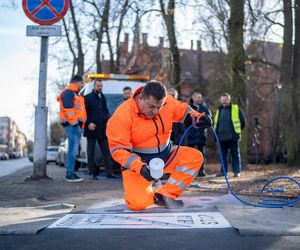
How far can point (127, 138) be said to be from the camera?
5223 mm

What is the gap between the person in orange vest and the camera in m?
8.98

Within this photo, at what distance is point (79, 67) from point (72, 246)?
78.9 ft

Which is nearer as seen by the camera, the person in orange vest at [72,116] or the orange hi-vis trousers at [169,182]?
the orange hi-vis trousers at [169,182]

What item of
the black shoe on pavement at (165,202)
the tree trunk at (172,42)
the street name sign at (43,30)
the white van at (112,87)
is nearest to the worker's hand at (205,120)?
the black shoe on pavement at (165,202)

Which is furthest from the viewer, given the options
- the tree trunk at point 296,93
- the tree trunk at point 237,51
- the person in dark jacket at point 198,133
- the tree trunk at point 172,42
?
the tree trunk at point 172,42

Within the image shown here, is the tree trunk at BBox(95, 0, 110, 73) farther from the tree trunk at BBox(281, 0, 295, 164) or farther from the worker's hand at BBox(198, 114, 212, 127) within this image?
the worker's hand at BBox(198, 114, 212, 127)

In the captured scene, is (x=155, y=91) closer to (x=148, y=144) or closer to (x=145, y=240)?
(x=148, y=144)

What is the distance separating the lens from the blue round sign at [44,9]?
895cm

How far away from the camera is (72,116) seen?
8984 millimetres

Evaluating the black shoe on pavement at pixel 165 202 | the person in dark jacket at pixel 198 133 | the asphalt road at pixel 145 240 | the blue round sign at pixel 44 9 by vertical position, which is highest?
the blue round sign at pixel 44 9

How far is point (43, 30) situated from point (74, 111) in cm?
163

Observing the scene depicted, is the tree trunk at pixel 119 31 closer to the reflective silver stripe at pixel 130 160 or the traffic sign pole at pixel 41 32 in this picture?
the traffic sign pole at pixel 41 32

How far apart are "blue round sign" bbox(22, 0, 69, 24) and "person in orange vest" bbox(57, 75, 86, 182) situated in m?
1.24

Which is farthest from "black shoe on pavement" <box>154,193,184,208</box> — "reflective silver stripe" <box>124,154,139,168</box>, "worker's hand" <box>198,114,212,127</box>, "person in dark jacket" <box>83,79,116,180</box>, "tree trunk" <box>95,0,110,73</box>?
"tree trunk" <box>95,0,110,73</box>
